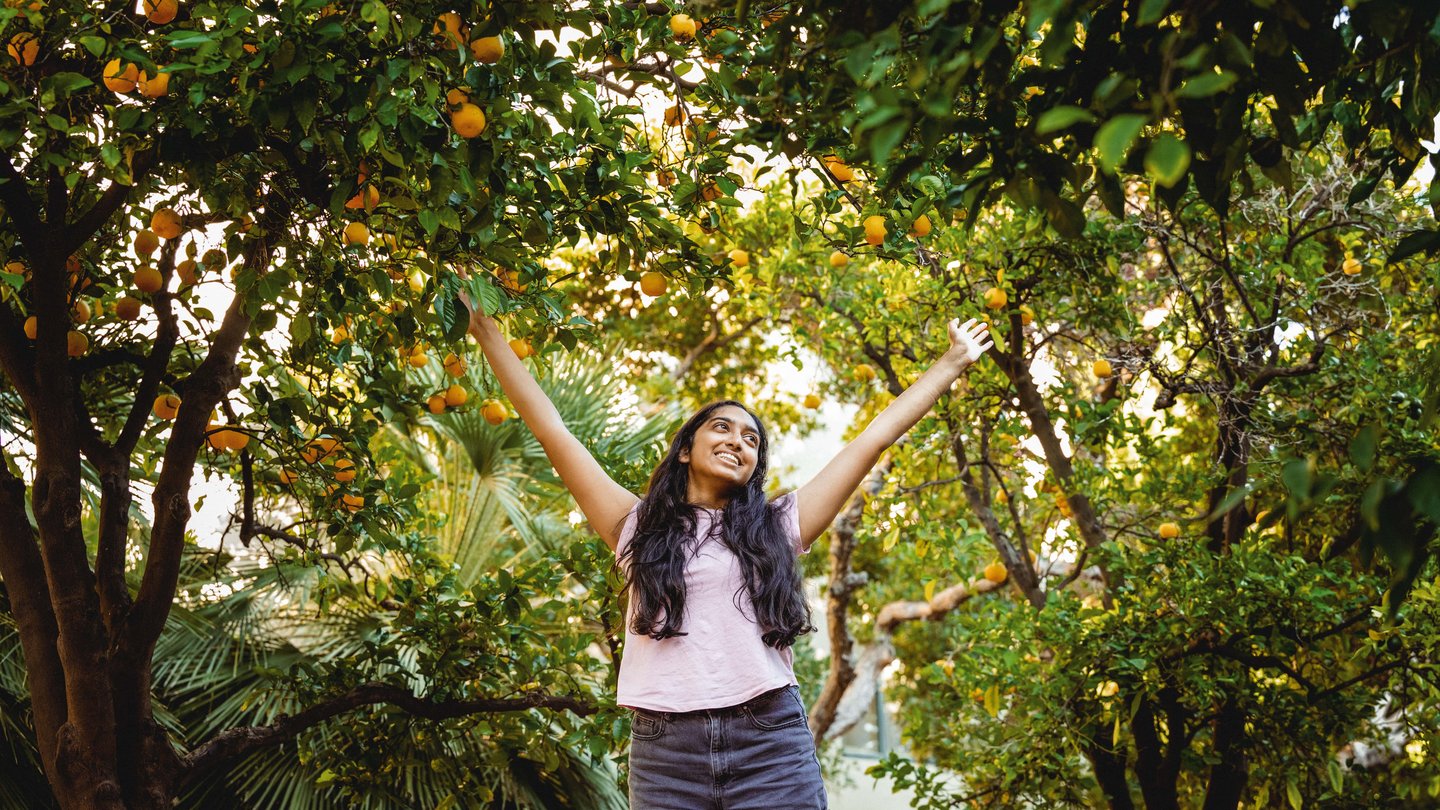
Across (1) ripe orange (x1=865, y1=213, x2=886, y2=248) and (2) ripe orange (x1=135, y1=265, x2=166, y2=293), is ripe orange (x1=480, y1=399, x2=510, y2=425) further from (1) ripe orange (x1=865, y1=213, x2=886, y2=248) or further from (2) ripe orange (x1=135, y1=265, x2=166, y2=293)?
(1) ripe orange (x1=865, y1=213, x2=886, y2=248)

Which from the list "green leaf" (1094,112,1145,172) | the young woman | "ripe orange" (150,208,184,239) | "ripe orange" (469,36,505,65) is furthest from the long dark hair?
"green leaf" (1094,112,1145,172)

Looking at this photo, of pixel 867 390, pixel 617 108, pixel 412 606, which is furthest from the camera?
pixel 867 390

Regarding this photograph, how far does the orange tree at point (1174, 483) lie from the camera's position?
329cm

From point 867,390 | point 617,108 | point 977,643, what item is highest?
point 867,390

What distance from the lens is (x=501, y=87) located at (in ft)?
5.90

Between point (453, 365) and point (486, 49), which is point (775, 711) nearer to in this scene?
point (486, 49)

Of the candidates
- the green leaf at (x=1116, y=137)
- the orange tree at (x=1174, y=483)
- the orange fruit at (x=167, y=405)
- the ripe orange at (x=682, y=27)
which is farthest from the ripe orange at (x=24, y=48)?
the green leaf at (x=1116, y=137)

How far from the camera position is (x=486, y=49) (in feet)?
5.74

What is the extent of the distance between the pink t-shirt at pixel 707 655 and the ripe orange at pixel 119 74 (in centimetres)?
125

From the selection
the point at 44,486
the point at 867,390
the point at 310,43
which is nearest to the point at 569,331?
the point at 310,43

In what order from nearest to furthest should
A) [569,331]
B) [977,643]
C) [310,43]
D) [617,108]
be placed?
[310,43] < [617,108] < [569,331] < [977,643]

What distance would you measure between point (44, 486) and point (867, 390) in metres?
3.69

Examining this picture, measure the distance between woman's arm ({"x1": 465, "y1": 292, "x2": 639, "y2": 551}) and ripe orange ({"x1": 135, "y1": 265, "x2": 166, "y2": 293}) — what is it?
3.14ft

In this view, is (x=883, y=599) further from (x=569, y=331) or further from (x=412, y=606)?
(x=569, y=331)
